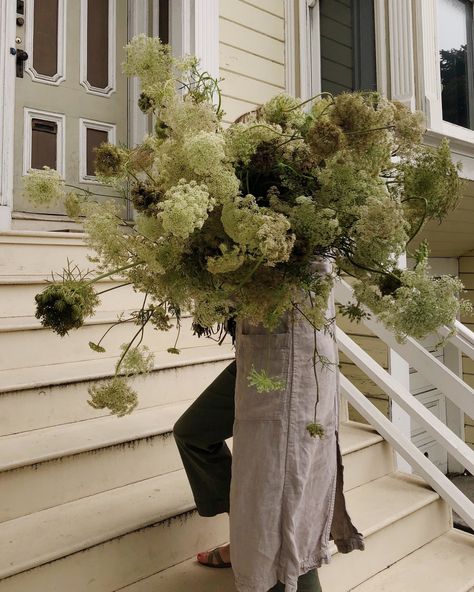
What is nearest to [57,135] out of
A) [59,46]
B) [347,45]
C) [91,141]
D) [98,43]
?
[91,141]

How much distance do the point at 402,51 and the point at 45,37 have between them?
2380 mm

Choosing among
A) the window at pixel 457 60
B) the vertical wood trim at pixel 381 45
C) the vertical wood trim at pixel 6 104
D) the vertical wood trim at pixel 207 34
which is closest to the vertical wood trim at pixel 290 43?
the vertical wood trim at pixel 381 45

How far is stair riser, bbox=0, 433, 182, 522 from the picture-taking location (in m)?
1.63

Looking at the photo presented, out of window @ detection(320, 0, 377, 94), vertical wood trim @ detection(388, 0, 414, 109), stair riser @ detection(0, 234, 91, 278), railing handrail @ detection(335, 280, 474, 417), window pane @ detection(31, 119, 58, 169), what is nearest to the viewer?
railing handrail @ detection(335, 280, 474, 417)

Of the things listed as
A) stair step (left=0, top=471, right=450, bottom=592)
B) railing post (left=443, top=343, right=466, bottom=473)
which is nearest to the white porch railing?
stair step (left=0, top=471, right=450, bottom=592)

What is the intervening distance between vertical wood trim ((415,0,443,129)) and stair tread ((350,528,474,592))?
2651 mm

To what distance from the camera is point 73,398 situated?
2029 millimetres

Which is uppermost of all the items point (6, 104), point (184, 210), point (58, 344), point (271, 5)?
point (271, 5)

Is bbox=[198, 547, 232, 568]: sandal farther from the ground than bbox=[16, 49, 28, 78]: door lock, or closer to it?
closer to it

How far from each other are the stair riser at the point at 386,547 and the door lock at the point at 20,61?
125 inches

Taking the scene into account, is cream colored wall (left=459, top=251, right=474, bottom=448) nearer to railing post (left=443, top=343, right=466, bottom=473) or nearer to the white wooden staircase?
railing post (left=443, top=343, right=466, bottom=473)

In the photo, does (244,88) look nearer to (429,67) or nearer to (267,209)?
(429,67)

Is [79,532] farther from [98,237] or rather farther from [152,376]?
[98,237]

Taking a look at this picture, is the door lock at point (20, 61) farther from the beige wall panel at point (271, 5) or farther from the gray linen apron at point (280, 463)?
the gray linen apron at point (280, 463)
